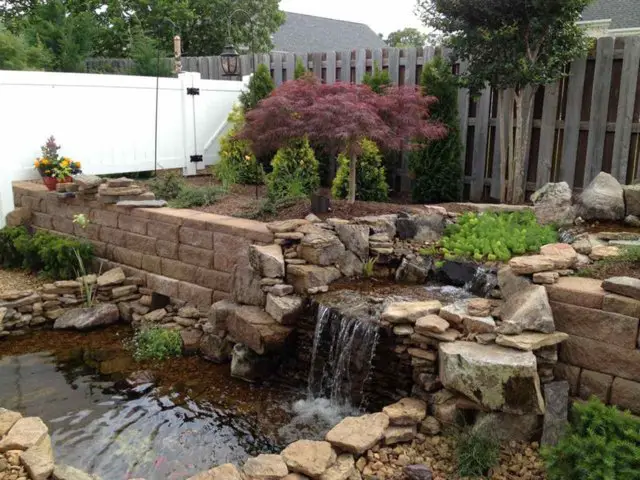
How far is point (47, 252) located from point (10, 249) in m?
1.17

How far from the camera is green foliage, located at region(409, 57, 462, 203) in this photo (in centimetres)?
798

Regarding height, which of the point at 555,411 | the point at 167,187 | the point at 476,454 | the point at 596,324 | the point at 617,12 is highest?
the point at 617,12

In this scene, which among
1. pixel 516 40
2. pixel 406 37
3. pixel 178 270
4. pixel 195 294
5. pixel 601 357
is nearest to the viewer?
pixel 601 357

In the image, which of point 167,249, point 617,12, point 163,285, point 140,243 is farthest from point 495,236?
point 617,12

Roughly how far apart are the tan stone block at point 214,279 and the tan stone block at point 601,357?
145 inches

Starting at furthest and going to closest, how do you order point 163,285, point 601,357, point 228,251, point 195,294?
point 163,285 → point 195,294 → point 228,251 → point 601,357

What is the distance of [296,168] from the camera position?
325 inches

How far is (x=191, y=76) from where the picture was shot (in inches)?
423

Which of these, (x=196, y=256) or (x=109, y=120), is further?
(x=109, y=120)

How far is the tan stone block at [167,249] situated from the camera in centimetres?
734

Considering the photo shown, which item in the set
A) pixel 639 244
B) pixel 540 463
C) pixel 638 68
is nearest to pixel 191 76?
pixel 638 68

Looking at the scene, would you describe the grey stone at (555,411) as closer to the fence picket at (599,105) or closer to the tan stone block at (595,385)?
the tan stone block at (595,385)

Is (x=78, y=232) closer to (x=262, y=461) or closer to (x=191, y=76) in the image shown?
(x=191, y=76)

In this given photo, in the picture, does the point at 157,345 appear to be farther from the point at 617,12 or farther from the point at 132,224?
the point at 617,12
